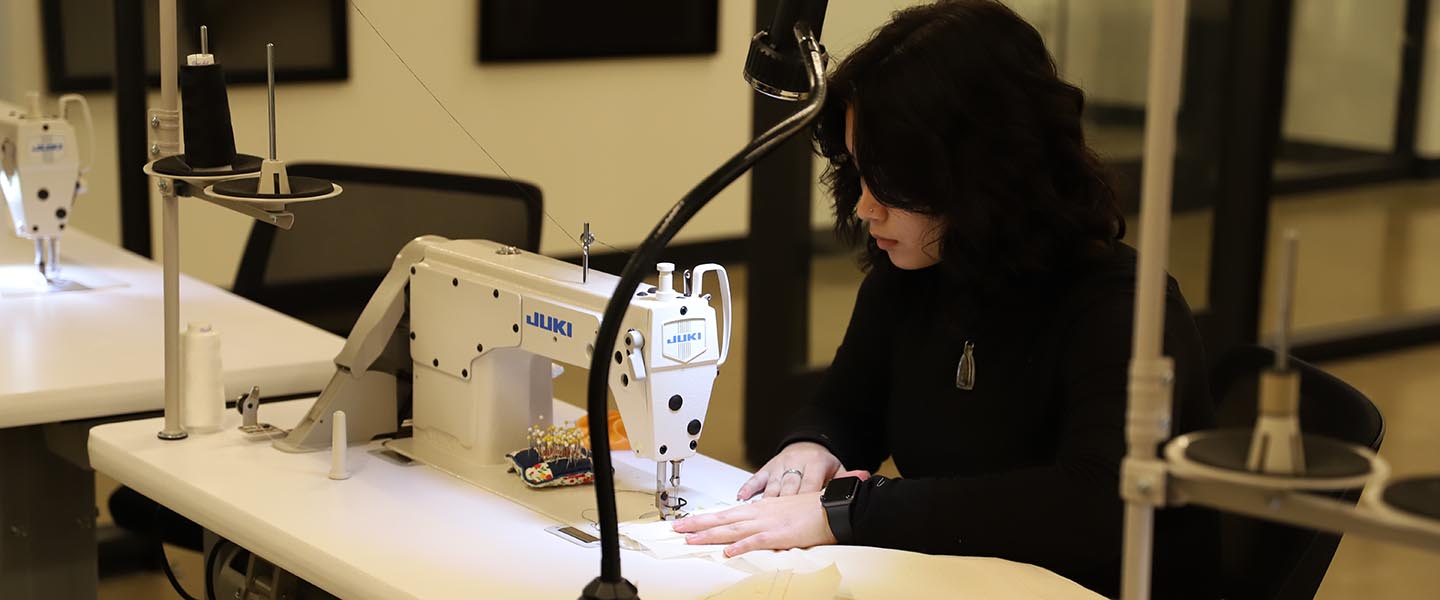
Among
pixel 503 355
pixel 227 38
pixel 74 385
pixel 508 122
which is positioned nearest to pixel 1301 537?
pixel 503 355

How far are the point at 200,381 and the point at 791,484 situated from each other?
70 cm

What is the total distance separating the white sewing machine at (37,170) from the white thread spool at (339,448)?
3.40 ft

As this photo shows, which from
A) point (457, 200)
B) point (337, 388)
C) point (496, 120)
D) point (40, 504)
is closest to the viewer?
point (337, 388)

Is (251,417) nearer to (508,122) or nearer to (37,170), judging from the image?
(37,170)

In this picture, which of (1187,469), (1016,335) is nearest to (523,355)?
(1016,335)

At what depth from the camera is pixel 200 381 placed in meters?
1.82

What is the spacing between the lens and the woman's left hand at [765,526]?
148 cm

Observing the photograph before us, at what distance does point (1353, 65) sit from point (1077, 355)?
122 inches

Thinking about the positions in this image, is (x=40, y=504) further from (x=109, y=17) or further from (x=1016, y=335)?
(x=109, y=17)

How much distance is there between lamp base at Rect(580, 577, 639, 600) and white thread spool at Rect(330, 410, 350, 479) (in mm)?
654

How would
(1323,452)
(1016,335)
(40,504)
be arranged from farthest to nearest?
1. (40,504)
2. (1016,335)
3. (1323,452)

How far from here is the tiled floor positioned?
3982 millimetres

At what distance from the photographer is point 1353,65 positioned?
4227 millimetres

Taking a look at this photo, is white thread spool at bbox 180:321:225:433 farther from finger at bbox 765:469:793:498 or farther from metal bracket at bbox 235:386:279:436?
finger at bbox 765:469:793:498
